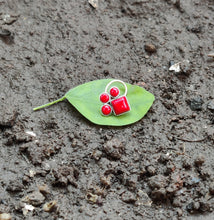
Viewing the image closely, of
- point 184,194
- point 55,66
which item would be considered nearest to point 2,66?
point 55,66

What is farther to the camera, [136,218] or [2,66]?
[2,66]

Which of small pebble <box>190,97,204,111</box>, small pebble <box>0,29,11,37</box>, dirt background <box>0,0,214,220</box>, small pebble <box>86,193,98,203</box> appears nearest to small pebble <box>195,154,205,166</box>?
dirt background <box>0,0,214,220</box>

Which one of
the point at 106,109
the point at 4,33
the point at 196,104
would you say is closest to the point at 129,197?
the point at 106,109

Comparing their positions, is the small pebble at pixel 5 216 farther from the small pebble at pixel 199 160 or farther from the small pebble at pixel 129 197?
the small pebble at pixel 199 160

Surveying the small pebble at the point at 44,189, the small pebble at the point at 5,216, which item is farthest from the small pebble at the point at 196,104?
the small pebble at the point at 5,216

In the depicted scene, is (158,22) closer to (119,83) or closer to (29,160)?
(119,83)

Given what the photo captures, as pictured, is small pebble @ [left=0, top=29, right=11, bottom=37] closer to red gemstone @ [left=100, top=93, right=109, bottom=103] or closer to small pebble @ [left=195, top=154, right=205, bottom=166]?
red gemstone @ [left=100, top=93, right=109, bottom=103]
